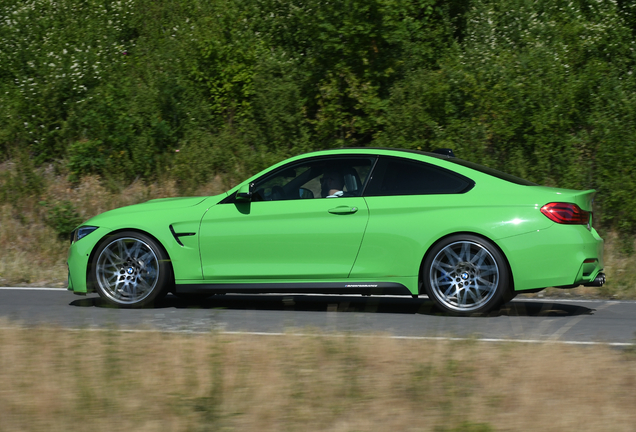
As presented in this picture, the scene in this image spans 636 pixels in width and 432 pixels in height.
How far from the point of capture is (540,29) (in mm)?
16062

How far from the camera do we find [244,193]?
8.02 meters

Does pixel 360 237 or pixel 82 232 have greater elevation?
pixel 82 232

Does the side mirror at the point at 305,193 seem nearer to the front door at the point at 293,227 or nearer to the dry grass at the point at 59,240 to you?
the front door at the point at 293,227

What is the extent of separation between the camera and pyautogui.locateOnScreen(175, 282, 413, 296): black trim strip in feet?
25.3

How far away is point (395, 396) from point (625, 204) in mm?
9262

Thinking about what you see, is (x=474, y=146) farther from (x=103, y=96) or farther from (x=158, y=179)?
(x=103, y=96)

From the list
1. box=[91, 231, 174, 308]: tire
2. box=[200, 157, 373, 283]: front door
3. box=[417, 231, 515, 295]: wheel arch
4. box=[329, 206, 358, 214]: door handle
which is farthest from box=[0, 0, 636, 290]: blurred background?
box=[329, 206, 358, 214]: door handle

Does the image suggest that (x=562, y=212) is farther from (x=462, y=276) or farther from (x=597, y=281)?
(x=462, y=276)

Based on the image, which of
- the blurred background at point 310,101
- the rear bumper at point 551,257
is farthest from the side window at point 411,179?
the blurred background at point 310,101

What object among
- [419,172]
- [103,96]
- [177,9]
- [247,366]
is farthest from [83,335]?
[177,9]

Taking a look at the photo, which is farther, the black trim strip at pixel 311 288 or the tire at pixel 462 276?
the black trim strip at pixel 311 288

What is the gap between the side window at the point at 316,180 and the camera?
26.3 ft


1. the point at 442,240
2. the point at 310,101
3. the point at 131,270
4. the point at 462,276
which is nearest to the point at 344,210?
the point at 442,240

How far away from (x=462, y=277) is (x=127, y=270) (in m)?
3.35
